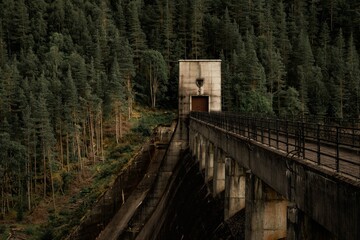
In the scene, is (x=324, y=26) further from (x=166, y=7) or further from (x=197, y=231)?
(x=197, y=231)

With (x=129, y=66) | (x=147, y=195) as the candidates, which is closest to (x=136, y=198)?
(x=147, y=195)

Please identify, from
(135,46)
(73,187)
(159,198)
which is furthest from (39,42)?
(159,198)

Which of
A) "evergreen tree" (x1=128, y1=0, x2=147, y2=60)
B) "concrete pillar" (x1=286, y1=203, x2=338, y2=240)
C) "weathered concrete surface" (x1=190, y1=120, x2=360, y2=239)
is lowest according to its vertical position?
"concrete pillar" (x1=286, y1=203, x2=338, y2=240)

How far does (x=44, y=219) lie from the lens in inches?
1900

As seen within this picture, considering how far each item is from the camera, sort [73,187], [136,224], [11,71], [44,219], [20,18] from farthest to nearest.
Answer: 1. [20,18]
2. [11,71]
3. [73,187]
4. [44,219]
5. [136,224]

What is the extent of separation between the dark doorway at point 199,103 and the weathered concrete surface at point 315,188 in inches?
1006

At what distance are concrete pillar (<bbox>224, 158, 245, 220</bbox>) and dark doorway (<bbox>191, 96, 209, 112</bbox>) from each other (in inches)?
861

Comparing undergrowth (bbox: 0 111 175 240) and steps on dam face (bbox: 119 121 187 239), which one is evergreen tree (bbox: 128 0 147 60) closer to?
undergrowth (bbox: 0 111 175 240)

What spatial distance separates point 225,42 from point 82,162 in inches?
1489

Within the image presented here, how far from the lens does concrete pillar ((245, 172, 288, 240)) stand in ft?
35.0

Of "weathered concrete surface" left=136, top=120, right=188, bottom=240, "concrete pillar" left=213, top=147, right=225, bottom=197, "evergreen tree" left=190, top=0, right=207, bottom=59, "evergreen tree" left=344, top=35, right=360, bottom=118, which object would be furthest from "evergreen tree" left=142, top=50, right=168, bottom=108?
"concrete pillar" left=213, top=147, right=225, bottom=197

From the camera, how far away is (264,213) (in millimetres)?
10766

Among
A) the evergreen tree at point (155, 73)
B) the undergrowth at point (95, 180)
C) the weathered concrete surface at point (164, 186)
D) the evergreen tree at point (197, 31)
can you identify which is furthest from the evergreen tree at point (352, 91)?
the weathered concrete surface at point (164, 186)

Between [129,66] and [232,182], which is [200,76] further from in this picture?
[129,66]
